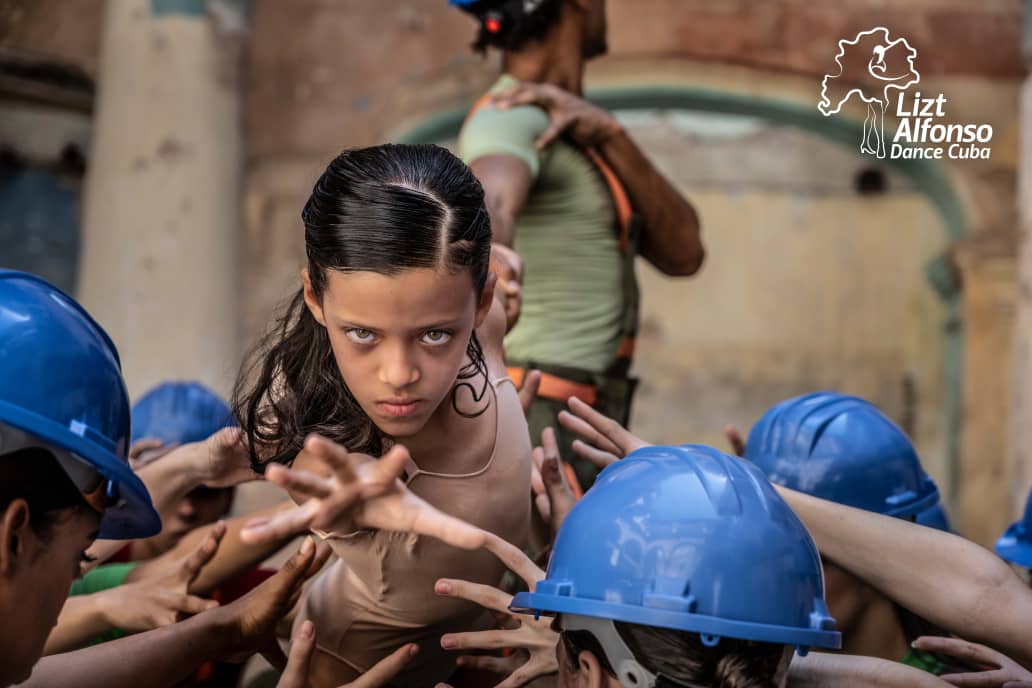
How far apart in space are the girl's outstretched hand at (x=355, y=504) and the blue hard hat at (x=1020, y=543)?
205 cm

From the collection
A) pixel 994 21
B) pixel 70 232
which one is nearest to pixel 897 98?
pixel 994 21

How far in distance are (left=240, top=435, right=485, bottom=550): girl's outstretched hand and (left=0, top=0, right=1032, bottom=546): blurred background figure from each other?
10.2 feet

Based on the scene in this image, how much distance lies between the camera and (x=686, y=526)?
6.46 feet

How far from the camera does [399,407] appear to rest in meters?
2.15

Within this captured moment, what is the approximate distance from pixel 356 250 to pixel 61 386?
0.49 metres

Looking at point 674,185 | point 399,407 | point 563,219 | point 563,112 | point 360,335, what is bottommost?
point 399,407

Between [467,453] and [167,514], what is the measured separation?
40.7 inches

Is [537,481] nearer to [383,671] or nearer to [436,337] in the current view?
[383,671]

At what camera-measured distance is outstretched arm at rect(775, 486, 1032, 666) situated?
2.46 meters

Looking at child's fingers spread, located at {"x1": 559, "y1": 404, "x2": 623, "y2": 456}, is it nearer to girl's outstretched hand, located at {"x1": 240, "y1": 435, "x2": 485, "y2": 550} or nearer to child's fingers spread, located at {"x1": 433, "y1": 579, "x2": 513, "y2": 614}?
child's fingers spread, located at {"x1": 433, "y1": 579, "x2": 513, "y2": 614}

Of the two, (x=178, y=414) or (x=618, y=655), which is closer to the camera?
(x=618, y=655)

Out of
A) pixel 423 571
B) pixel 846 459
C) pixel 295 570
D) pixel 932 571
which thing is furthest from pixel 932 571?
pixel 295 570

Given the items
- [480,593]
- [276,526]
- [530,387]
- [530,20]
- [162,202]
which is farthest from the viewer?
[162,202]

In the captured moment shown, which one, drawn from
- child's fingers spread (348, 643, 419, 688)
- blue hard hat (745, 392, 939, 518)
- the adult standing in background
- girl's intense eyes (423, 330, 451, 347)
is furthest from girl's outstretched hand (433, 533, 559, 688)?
the adult standing in background
